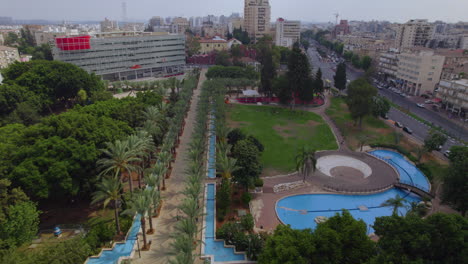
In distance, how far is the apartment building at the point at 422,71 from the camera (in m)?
90.4

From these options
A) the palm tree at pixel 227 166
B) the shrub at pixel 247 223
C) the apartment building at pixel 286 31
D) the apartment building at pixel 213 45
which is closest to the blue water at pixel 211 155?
the palm tree at pixel 227 166

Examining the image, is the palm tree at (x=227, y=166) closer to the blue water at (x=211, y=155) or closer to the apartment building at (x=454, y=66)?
the blue water at (x=211, y=155)

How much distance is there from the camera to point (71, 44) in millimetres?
97062

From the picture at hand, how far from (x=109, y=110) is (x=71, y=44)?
206 feet

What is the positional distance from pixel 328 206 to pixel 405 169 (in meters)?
19.8

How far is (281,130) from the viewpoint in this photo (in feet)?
211

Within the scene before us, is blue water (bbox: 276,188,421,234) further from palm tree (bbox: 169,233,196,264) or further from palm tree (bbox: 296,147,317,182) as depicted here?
palm tree (bbox: 169,233,196,264)

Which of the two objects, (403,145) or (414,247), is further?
(403,145)

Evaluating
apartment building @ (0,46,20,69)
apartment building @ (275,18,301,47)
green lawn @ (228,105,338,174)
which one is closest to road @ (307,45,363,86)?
apartment building @ (275,18,301,47)

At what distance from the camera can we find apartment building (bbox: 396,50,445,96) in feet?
297

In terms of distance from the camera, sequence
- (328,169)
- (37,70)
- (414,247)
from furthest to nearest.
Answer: (37,70) → (328,169) → (414,247)

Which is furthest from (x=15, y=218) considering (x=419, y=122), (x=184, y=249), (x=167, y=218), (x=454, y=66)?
(x=454, y=66)

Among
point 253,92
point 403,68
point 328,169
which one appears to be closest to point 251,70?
point 253,92

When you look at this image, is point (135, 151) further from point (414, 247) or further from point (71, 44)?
point (71, 44)
